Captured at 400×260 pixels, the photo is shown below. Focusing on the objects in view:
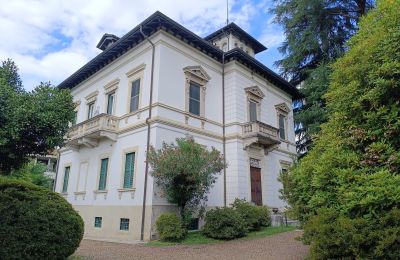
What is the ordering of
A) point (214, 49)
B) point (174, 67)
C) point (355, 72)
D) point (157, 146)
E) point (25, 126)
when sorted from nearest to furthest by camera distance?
point (355, 72) → point (25, 126) → point (157, 146) → point (174, 67) → point (214, 49)

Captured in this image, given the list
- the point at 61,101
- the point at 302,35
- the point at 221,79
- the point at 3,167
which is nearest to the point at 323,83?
the point at 302,35

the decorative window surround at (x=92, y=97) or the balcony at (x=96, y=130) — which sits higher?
the decorative window surround at (x=92, y=97)

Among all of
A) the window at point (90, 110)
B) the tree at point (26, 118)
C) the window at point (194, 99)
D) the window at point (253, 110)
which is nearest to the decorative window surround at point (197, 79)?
the window at point (194, 99)

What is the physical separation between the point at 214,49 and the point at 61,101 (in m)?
10.6

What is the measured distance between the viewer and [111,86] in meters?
18.5

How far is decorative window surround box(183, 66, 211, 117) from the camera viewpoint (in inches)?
652

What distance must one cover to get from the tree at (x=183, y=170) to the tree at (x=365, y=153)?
21.6 feet

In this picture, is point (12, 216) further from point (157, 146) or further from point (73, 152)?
point (73, 152)

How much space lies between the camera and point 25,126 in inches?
342

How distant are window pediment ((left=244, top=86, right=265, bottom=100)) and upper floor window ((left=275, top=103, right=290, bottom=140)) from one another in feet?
7.90

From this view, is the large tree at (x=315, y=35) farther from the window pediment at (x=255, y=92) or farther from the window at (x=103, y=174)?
the window at (x=103, y=174)

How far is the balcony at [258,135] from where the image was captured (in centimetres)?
1739

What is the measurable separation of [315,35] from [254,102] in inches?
284

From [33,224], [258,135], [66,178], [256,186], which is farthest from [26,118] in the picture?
[66,178]
